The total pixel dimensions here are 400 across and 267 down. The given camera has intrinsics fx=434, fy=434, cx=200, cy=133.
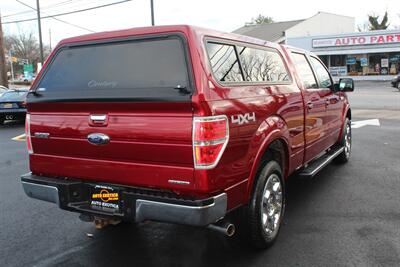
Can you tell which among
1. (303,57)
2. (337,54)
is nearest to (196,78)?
(303,57)

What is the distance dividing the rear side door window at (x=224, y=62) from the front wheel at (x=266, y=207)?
0.93 m

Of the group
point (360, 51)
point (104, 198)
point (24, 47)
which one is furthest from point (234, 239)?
point (24, 47)

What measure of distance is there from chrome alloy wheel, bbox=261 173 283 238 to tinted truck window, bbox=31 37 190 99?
55.5 inches

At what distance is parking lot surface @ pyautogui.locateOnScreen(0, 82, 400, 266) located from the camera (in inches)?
153

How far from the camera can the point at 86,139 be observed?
12.0ft

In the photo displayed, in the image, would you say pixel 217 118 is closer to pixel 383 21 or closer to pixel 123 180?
pixel 123 180

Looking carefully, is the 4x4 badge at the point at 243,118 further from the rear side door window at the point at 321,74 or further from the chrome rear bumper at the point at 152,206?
the rear side door window at the point at 321,74

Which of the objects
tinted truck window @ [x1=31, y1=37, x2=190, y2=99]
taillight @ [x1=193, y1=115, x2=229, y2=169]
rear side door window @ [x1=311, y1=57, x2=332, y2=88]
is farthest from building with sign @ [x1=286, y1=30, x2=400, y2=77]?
taillight @ [x1=193, y1=115, x2=229, y2=169]

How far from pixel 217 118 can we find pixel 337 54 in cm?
4048

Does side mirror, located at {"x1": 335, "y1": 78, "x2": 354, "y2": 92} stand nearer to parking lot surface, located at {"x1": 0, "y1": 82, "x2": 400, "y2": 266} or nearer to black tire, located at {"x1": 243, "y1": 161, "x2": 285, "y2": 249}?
parking lot surface, located at {"x1": 0, "y1": 82, "x2": 400, "y2": 266}

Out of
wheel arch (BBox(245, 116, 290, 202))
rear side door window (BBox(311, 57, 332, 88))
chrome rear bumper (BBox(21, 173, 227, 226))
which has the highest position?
rear side door window (BBox(311, 57, 332, 88))

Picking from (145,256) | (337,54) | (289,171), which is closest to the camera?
(145,256)

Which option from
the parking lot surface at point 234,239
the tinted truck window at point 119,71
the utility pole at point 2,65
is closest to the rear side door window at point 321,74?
the parking lot surface at point 234,239

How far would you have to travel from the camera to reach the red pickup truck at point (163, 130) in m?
3.25
